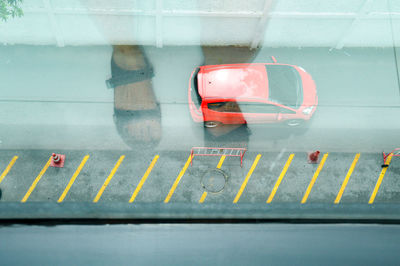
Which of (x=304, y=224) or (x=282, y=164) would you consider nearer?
(x=304, y=224)

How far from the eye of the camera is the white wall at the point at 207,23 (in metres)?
9.36

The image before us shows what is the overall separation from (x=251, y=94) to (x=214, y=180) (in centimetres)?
271

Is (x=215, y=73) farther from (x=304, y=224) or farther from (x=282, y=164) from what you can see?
(x=304, y=224)

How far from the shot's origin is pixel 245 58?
10.7m

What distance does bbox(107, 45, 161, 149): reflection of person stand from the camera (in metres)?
9.52

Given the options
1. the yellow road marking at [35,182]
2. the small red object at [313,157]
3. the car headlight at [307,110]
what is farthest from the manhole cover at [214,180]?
the yellow road marking at [35,182]

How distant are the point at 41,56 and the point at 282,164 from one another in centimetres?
861

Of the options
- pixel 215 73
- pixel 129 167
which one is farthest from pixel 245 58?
pixel 129 167

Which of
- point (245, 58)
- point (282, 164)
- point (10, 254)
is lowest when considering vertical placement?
point (10, 254)

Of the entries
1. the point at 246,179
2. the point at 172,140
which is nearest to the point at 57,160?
the point at 172,140

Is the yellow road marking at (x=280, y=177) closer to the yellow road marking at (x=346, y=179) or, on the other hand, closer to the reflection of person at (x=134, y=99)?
the yellow road marking at (x=346, y=179)

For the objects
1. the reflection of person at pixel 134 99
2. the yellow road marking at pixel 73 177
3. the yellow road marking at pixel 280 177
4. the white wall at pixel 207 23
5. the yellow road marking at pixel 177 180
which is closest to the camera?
the yellow road marking at pixel 73 177

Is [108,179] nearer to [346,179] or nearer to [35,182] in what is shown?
[35,182]

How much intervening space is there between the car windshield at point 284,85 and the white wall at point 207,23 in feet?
6.24
